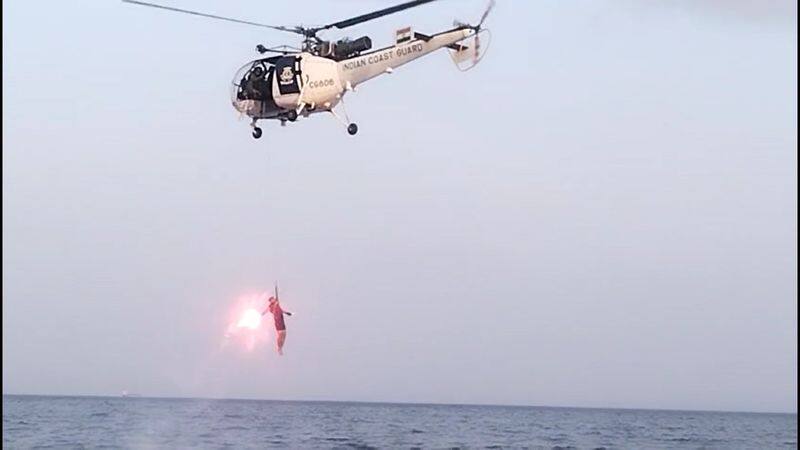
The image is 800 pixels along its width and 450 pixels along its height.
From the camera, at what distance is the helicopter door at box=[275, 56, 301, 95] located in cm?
2145

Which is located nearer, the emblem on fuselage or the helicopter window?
the emblem on fuselage

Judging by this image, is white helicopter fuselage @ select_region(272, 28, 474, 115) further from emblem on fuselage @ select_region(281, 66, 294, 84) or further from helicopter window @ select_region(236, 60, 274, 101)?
helicopter window @ select_region(236, 60, 274, 101)

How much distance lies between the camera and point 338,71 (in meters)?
21.6

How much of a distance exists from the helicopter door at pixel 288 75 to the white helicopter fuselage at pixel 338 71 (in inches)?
0.6

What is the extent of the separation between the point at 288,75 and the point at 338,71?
0.83 metres

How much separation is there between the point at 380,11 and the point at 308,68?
7.61 feet

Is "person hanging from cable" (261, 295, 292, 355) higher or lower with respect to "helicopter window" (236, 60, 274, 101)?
lower

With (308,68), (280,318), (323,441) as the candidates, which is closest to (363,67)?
(308,68)

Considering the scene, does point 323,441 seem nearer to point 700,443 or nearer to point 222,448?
point 222,448

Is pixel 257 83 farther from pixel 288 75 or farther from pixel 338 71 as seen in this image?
pixel 338 71

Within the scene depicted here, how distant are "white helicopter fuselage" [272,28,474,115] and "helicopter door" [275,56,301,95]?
16 millimetres

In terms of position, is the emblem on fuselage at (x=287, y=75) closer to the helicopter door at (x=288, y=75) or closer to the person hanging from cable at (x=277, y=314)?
the helicopter door at (x=288, y=75)

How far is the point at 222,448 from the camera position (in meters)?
43.7

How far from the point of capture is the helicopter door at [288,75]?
21.5 metres
